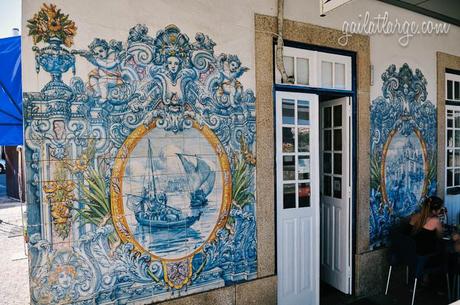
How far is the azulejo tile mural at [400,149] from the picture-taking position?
4.42 meters

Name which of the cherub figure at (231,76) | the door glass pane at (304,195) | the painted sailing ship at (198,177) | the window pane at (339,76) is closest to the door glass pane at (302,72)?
the window pane at (339,76)

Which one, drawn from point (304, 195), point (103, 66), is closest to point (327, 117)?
point (304, 195)

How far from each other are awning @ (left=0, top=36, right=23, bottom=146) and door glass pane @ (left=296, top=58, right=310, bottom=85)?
2855 millimetres

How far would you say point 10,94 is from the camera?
9.55 ft

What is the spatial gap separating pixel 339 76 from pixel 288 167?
1379mm

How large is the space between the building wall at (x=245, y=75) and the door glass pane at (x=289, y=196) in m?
0.25

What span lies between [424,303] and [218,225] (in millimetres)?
2921

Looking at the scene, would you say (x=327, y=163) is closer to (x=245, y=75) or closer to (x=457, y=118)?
(x=245, y=75)

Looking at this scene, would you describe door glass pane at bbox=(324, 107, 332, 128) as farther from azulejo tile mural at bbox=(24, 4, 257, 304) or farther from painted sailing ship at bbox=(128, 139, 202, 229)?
painted sailing ship at bbox=(128, 139, 202, 229)

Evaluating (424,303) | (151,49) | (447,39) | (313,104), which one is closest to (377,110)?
(313,104)

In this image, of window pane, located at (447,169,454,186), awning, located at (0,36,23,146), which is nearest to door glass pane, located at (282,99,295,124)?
awning, located at (0,36,23,146)

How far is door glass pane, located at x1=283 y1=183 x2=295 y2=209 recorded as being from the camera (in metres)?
3.76

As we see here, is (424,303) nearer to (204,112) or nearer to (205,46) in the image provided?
(204,112)

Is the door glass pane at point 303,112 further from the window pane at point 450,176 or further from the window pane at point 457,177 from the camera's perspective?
the window pane at point 457,177
